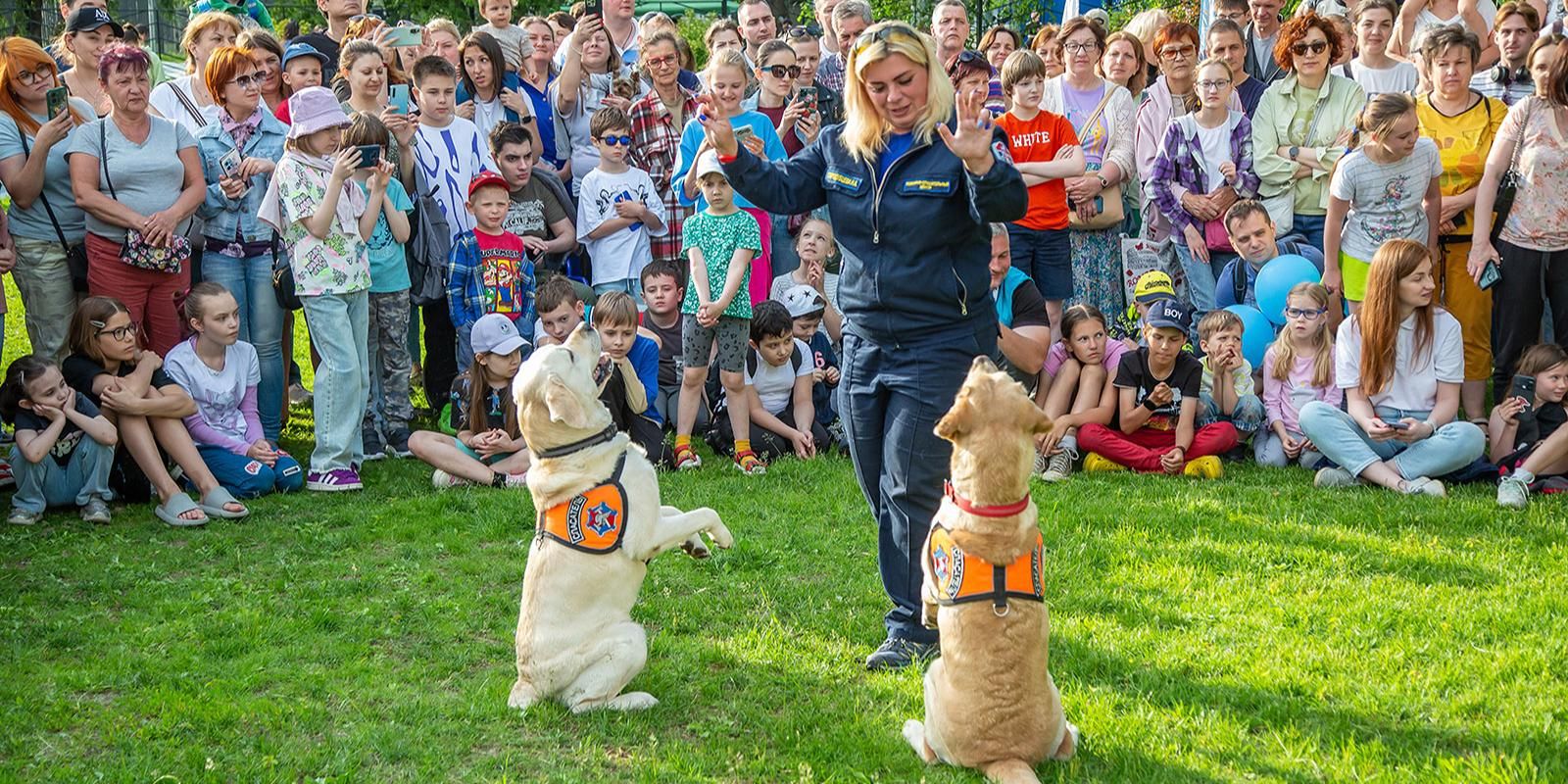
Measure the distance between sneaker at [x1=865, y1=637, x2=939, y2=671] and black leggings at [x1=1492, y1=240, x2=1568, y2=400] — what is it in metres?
4.87

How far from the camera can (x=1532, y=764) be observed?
14.4 feet

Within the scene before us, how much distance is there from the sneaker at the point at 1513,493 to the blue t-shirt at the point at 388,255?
6.53 metres

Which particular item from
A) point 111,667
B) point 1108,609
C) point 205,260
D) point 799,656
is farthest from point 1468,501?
point 205,260

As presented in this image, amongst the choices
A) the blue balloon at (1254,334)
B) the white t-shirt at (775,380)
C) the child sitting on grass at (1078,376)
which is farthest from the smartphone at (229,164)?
the blue balloon at (1254,334)

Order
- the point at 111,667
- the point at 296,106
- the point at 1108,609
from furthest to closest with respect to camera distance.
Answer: the point at 296,106 < the point at 1108,609 < the point at 111,667

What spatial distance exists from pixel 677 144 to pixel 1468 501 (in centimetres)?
554

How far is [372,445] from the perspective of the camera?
30.0 feet

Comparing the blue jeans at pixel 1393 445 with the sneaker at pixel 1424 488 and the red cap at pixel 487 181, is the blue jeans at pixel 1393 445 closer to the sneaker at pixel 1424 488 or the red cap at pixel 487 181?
the sneaker at pixel 1424 488

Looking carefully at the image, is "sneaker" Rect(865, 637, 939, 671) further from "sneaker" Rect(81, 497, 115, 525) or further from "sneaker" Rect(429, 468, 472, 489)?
"sneaker" Rect(81, 497, 115, 525)

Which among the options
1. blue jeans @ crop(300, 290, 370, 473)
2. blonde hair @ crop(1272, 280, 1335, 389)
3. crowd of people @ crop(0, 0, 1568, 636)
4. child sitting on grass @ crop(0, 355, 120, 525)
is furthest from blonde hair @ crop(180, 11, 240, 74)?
blonde hair @ crop(1272, 280, 1335, 389)

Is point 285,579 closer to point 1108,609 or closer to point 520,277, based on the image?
point 520,277

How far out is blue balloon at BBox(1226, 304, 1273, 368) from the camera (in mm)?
8977

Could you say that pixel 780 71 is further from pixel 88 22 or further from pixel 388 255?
pixel 88 22

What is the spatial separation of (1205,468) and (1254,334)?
45.7 inches
